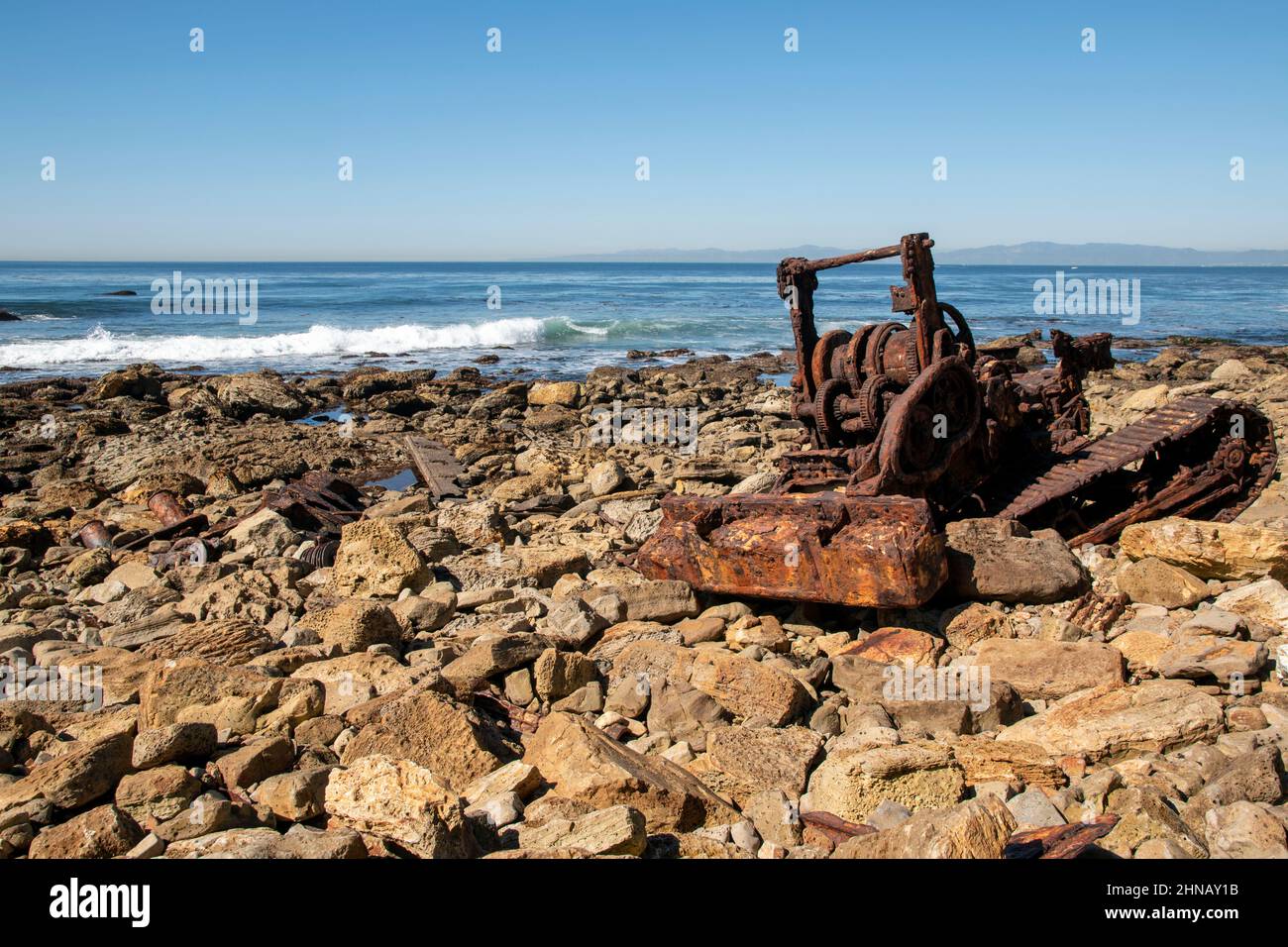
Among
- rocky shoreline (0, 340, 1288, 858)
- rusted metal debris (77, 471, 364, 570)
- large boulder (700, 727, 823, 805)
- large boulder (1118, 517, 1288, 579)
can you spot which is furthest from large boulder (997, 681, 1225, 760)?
rusted metal debris (77, 471, 364, 570)

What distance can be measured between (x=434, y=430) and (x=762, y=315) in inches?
1208

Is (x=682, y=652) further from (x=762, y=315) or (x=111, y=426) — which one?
(x=762, y=315)

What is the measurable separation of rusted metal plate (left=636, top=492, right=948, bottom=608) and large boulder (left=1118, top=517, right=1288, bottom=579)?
1643 mm

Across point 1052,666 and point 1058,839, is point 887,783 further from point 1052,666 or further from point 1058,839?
point 1052,666

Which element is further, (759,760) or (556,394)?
(556,394)

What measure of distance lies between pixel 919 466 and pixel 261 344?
2841 cm

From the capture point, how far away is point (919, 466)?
19.8 ft

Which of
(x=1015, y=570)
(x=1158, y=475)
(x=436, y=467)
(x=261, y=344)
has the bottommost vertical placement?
(x=1015, y=570)

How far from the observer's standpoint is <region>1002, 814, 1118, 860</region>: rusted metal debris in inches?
115

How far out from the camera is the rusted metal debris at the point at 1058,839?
2934mm

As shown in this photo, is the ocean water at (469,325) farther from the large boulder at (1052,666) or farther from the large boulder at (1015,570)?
the large boulder at (1052,666)

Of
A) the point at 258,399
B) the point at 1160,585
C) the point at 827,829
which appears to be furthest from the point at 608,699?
the point at 258,399

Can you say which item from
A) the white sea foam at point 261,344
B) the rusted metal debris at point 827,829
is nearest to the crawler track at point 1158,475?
the rusted metal debris at point 827,829
